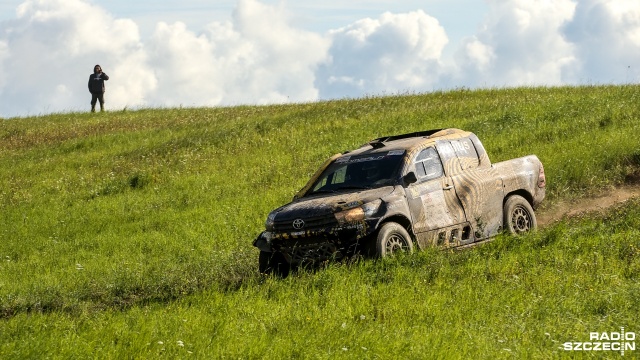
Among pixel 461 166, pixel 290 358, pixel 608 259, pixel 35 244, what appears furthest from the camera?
pixel 35 244

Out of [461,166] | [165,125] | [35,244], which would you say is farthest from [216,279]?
[165,125]

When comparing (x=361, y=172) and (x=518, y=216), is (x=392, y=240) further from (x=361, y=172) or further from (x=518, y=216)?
(x=518, y=216)

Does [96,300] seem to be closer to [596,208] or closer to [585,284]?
[585,284]

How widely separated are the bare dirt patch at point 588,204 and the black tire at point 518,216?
1949 millimetres

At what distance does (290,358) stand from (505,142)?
580 inches

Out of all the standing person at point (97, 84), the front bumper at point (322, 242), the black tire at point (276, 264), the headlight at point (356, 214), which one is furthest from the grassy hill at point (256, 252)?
the standing person at point (97, 84)

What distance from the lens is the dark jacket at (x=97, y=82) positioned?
1447 inches

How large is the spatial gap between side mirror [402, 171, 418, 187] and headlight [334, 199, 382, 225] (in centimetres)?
85

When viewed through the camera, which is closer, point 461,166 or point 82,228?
point 461,166

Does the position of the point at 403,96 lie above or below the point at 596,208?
above

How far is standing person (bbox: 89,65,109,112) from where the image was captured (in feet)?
120

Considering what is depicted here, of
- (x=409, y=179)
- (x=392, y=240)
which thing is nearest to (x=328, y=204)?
(x=392, y=240)

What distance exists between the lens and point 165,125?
32.6 m

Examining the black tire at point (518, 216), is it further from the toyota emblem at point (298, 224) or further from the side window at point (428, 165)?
the toyota emblem at point (298, 224)
